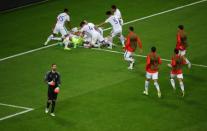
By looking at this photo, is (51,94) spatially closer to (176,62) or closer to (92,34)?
(176,62)

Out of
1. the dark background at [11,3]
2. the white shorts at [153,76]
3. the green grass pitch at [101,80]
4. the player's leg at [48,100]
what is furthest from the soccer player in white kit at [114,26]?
the dark background at [11,3]

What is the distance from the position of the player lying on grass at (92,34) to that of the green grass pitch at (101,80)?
36.8 inches

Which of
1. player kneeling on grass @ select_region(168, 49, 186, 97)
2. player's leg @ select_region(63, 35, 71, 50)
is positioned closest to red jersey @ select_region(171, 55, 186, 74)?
player kneeling on grass @ select_region(168, 49, 186, 97)

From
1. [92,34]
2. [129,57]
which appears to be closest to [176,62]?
[129,57]

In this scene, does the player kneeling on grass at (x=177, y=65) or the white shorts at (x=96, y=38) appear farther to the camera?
the white shorts at (x=96, y=38)

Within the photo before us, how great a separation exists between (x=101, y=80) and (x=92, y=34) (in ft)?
19.7

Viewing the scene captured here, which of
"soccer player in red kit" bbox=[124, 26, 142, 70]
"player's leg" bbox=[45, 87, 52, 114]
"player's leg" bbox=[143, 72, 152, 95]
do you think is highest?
"soccer player in red kit" bbox=[124, 26, 142, 70]

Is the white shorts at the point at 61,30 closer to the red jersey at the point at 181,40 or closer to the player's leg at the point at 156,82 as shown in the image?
the red jersey at the point at 181,40

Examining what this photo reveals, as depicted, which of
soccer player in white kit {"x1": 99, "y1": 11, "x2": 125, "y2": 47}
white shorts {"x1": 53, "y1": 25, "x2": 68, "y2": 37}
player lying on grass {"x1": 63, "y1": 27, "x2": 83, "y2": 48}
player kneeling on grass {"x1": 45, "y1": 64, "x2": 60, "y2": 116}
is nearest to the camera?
player kneeling on grass {"x1": 45, "y1": 64, "x2": 60, "y2": 116}

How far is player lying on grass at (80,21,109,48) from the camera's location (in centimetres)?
4141

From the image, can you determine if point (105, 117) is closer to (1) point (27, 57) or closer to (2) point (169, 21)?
(1) point (27, 57)

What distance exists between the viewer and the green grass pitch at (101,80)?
30734mm

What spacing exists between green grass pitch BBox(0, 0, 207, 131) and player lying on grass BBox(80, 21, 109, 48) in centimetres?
93

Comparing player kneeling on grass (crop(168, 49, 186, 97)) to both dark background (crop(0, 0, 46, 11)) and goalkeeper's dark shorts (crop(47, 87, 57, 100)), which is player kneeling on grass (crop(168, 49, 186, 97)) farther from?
dark background (crop(0, 0, 46, 11))
